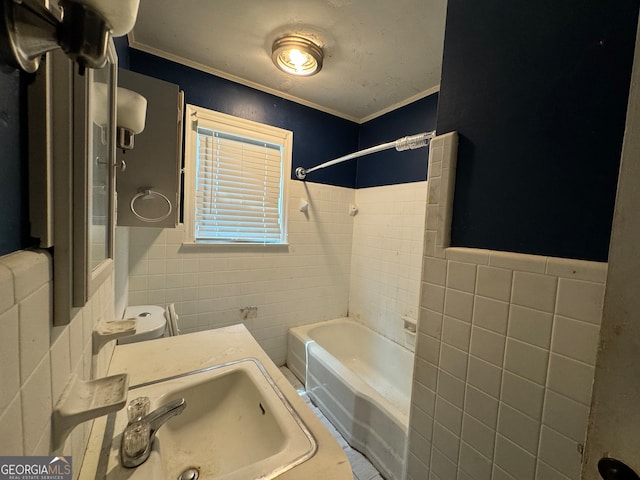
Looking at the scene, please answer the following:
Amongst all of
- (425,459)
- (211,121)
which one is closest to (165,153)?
(211,121)

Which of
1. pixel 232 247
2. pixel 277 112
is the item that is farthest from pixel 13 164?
pixel 277 112

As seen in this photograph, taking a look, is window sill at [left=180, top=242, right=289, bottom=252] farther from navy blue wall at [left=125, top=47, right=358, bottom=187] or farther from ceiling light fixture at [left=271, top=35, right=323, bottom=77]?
ceiling light fixture at [left=271, top=35, right=323, bottom=77]

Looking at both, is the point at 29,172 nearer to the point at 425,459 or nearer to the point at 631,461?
the point at 631,461

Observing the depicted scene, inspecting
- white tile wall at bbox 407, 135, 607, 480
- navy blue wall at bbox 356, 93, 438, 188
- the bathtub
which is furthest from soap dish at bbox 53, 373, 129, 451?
navy blue wall at bbox 356, 93, 438, 188

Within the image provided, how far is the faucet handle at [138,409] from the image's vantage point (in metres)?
0.64

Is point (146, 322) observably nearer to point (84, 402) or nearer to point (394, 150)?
point (84, 402)

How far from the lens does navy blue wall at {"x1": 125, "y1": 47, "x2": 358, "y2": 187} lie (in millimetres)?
1703

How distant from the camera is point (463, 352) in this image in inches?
35.5

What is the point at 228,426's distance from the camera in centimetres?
84

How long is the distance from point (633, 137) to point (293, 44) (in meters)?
1.58

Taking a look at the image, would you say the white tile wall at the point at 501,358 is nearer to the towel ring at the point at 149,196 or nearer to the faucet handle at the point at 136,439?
the faucet handle at the point at 136,439

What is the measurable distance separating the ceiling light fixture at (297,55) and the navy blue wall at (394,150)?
86 cm

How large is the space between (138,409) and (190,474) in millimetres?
237

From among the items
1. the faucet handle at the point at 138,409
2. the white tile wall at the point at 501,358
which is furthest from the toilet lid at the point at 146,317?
the white tile wall at the point at 501,358
